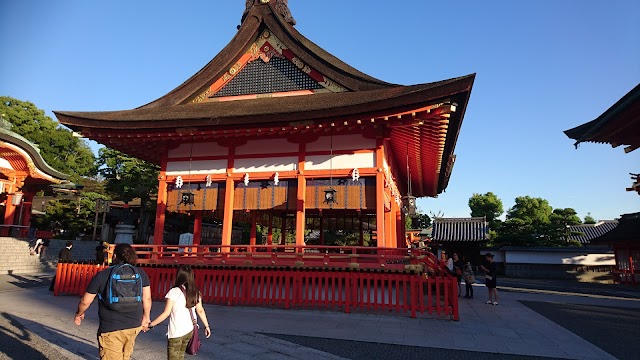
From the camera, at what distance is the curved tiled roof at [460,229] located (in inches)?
1154

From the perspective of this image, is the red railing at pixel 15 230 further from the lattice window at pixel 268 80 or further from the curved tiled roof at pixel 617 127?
the curved tiled roof at pixel 617 127

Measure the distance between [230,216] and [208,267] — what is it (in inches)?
68.2

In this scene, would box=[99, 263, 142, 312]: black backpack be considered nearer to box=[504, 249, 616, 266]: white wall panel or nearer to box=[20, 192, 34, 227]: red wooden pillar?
box=[20, 192, 34, 227]: red wooden pillar

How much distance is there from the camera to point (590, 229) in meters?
35.8

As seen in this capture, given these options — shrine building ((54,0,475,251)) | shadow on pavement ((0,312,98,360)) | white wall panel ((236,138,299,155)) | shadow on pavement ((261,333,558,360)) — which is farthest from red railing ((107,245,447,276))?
shadow on pavement ((0,312,98,360))

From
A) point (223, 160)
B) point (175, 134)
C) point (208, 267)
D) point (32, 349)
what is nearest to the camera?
point (32, 349)

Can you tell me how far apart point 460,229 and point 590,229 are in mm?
15810

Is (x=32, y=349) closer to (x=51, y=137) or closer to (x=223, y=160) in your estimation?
(x=223, y=160)

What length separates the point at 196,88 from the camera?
543 inches

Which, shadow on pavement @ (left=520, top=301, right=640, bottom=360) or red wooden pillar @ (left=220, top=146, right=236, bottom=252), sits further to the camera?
red wooden pillar @ (left=220, top=146, right=236, bottom=252)

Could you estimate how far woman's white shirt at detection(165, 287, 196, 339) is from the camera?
3846 mm

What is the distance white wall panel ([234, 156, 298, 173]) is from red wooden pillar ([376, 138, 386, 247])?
265cm

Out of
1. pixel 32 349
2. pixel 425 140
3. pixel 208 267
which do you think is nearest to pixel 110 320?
pixel 32 349

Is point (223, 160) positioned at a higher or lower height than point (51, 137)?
lower
